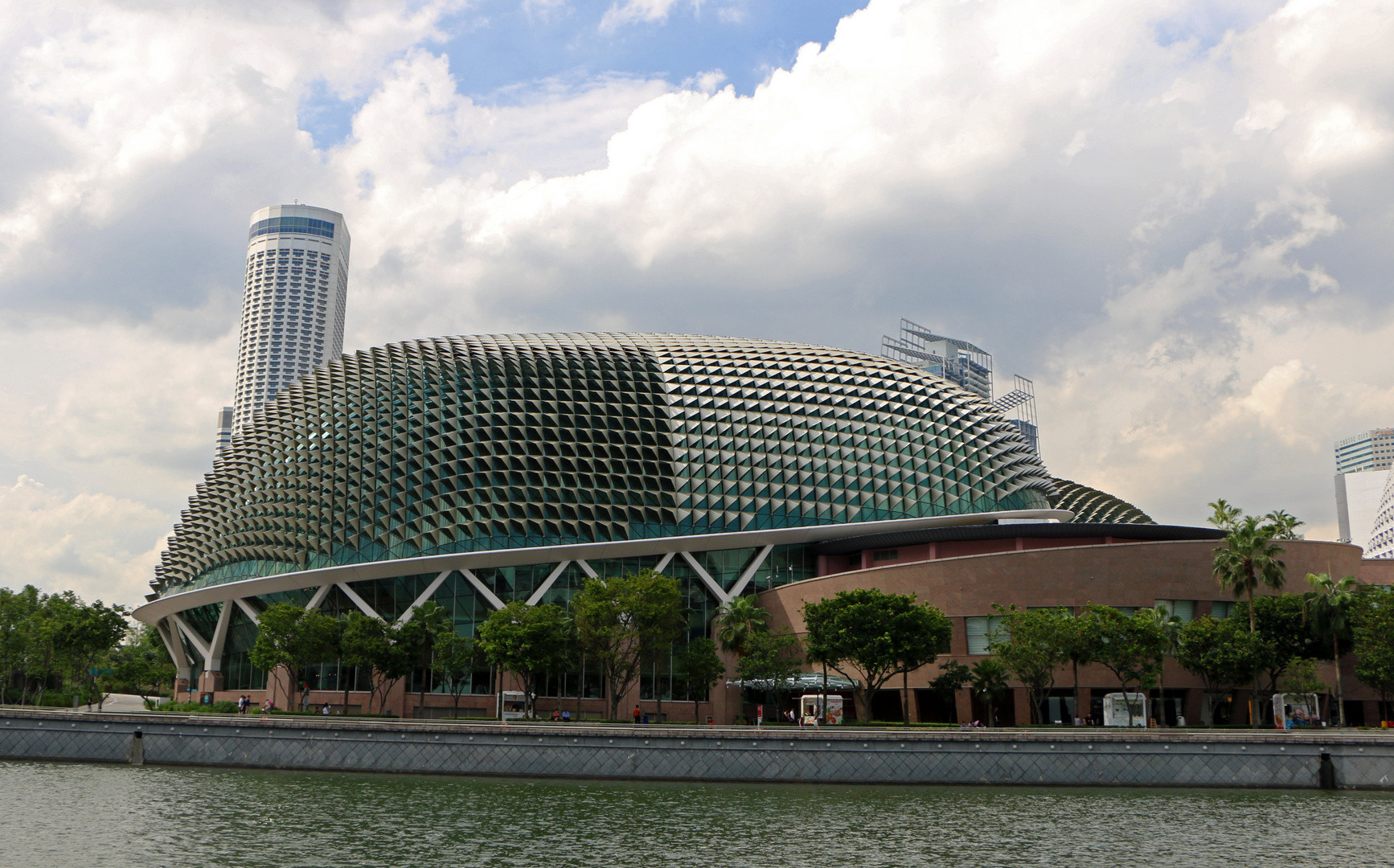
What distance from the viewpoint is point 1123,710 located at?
200 feet

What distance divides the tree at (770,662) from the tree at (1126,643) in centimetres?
1842

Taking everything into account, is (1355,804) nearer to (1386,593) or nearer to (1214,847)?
(1214,847)

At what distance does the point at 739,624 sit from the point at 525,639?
1433 centimetres

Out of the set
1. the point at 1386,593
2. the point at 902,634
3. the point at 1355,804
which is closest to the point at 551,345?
the point at 902,634

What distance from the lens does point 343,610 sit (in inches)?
3219

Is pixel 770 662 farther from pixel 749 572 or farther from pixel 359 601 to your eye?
pixel 359 601

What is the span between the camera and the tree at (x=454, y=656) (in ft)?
235

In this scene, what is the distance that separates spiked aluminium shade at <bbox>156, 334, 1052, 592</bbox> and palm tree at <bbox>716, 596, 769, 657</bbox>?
10575 mm

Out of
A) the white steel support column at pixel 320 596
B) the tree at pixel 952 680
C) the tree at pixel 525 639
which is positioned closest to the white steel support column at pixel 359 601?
the white steel support column at pixel 320 596

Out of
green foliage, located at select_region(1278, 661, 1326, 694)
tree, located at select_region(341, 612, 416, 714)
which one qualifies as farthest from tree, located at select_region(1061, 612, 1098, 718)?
tree, located at select_region(341, 612, 416, 714)

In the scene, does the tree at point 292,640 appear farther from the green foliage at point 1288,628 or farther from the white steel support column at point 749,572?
the green foliage at point 1288,628

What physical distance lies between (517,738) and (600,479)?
3869cm

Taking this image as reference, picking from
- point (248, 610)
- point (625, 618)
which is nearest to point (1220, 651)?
point (625, 618)

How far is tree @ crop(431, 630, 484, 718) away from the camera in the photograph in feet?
235
